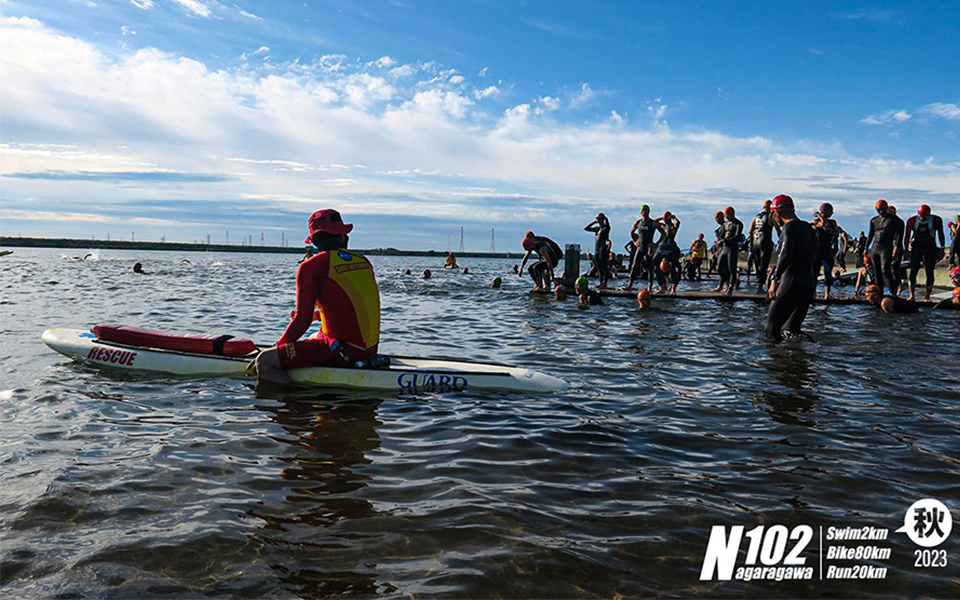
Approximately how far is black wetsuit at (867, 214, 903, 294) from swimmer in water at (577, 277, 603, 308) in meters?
7.79

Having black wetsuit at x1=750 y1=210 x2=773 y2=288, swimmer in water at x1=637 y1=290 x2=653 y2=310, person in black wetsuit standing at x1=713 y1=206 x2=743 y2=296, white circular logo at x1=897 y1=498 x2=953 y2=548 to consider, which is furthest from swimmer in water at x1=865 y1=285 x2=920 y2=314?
white circular logo at x1=897 y1=498 x2=953 y2=548

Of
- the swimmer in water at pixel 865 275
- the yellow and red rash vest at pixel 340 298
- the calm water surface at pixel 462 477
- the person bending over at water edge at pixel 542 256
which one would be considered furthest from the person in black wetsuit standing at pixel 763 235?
the yellow and red rash vest at pixel 340 298

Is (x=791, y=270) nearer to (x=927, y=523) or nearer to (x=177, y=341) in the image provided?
(x=927, y=523)

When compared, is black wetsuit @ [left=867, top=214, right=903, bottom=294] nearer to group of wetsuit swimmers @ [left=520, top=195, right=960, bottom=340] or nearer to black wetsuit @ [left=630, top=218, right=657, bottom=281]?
group of wetsuit swimmers @ [left=520, top=195, right=960, bottom=340]

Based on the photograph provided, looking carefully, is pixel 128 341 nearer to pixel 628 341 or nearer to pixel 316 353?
pixel 316 353

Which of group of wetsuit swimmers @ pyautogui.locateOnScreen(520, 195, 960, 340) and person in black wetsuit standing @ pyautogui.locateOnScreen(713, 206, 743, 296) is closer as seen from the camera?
group of wetsuit swimmers @ pyautogui.locateOnScreen(520, 195, 960, 340)

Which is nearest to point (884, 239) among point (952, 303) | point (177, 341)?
point (952, 303)

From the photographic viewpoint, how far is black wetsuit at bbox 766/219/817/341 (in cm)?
988

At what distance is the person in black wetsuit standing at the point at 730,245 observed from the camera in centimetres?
1944

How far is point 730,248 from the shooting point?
66.3ft

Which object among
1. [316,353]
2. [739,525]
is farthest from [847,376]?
[316,353]

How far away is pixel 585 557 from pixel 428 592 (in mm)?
923

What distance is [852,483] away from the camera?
446 centimetres

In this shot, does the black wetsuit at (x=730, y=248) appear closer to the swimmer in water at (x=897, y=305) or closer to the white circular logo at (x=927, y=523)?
the swimmer in water at (x=897, y=305)
